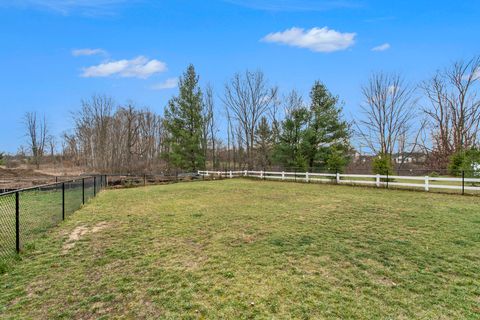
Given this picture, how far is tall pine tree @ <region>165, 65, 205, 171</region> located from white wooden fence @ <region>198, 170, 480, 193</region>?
14.3ft

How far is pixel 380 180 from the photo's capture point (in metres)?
16.2

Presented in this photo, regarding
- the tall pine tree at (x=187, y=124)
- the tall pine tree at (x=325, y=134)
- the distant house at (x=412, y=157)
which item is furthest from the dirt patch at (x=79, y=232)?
the distant house at (x=412, y=157)

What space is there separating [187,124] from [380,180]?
21.7 metres

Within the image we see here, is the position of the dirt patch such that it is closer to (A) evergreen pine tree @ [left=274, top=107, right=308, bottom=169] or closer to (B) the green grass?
(B) the green grass

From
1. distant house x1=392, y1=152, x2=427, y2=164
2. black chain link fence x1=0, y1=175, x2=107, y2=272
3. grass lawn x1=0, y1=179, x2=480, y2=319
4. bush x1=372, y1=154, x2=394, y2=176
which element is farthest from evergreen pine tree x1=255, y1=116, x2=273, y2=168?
grass lawn x1=0, y1=179, x2=480, y2=319

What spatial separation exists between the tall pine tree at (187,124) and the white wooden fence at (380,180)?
4.36 m

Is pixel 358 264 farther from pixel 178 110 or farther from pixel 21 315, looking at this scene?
pixel 178 110

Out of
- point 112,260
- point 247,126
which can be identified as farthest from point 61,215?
point 247,126

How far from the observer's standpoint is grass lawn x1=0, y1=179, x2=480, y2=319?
2.70m

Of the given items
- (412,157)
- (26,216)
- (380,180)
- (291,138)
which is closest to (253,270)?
(26,216)

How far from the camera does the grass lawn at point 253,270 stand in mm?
2701

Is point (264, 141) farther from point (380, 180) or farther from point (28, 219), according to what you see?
point (28, 219)

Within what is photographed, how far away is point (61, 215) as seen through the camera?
7.32 m

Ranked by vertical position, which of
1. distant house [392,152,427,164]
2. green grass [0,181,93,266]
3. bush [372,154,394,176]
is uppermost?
distant house [392,152,427,164]
